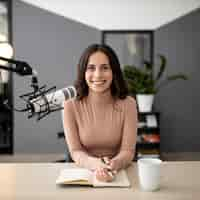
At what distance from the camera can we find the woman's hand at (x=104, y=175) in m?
1.33

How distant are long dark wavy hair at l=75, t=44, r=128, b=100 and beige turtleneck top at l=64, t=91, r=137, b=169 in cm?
6

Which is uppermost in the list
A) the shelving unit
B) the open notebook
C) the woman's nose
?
the woman's nose

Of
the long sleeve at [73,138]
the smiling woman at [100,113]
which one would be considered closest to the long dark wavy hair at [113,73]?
the smiling woman at [100,113]

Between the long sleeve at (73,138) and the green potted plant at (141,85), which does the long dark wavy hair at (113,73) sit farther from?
the green potted plant at (141,85)

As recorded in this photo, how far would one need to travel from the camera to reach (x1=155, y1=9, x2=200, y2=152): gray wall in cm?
446

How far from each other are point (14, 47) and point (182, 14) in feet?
7.71

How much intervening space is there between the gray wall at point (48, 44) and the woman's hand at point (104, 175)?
3.23 m

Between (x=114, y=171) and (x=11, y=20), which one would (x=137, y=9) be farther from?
(x=114, y=171)

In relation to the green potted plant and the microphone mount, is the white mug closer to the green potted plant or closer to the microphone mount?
the microphone mount

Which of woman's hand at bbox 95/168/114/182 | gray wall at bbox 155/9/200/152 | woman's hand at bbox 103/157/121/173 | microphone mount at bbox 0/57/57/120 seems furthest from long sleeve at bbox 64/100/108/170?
gray wall at bbox 155/9/200/152

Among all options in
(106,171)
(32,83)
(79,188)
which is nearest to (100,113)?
(106,171)

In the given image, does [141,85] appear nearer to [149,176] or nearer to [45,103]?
[149,176]

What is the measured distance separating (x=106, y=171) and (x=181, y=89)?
338cm

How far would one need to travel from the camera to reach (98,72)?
1.73m
